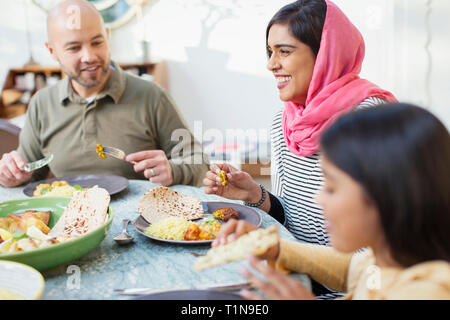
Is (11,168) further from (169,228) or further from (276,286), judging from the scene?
(276,286)

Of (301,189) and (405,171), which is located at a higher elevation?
(405,171)

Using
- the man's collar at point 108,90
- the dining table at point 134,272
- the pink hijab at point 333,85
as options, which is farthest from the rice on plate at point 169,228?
the man's collar at point 108,90

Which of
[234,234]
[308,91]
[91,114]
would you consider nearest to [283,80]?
[308,91]

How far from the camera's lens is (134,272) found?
3.19ft

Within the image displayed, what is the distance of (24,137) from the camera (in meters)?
2.32

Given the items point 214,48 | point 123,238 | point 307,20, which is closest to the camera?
point 123,238

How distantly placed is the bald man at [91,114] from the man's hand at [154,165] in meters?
0.36

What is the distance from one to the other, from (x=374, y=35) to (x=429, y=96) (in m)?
0.89

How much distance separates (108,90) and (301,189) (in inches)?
47.8

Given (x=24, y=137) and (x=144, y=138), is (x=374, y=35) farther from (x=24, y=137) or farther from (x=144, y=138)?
(x=24, y=137)

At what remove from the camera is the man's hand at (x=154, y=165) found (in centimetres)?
164

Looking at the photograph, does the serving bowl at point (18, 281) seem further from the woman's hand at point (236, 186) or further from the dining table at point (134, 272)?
the woman's hand at point (236, 186)

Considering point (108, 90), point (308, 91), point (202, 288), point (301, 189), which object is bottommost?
point (301, 189)
